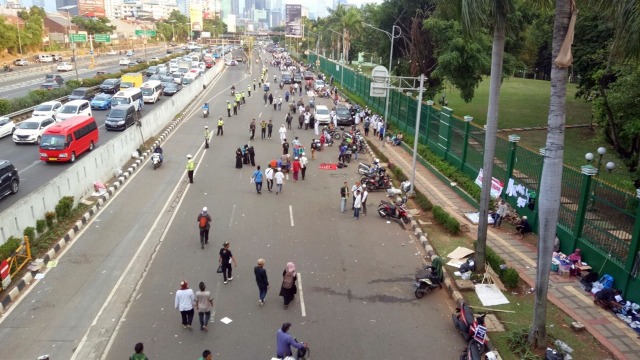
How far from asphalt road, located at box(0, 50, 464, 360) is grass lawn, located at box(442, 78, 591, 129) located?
21275 mm

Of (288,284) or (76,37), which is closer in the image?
(288,284)

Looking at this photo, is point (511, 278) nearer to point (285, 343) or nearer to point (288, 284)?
point (288, 284)

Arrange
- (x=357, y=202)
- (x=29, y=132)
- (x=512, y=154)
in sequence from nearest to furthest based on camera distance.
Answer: (x=512, y=154)
(x=357, y=202)
(x=29, y=132)

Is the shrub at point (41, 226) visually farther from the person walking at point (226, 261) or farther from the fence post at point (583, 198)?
the fence post at point (583, 198)

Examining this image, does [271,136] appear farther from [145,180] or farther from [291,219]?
[291,219]

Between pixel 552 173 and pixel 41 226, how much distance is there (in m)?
15.0

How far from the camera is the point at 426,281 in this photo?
1297 cm

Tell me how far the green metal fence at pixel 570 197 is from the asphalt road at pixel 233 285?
442 cm

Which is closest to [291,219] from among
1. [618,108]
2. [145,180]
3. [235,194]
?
[235,194]

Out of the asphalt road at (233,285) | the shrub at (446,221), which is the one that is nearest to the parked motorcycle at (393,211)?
the asphalt road at (233,285)

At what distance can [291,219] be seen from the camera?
18.5m

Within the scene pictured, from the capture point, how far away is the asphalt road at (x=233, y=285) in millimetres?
10703

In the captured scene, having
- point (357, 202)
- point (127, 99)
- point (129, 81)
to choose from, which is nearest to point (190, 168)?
point (357, 202)

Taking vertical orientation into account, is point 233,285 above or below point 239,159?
below
